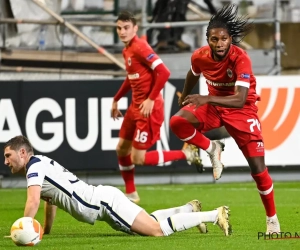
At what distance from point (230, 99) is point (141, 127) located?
448 centimetres

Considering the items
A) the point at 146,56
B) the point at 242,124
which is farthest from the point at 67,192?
the point at 146,56

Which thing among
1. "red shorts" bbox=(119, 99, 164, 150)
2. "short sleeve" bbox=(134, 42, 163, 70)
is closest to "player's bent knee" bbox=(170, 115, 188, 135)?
"short sleeve" bbox=(134, 42, 163, 70)

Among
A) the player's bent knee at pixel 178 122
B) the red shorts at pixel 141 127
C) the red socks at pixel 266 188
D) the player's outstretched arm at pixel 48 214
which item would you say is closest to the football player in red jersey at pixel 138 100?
the red shorts at pixel 141 127

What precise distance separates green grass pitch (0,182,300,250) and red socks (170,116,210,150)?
0.93 metres

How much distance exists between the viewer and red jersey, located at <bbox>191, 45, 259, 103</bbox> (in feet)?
30.1

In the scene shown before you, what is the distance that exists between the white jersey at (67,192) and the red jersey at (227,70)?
1747 mm

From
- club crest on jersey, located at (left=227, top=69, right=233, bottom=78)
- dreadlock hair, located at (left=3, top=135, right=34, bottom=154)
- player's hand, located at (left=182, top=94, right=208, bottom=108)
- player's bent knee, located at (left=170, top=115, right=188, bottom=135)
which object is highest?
club crest on jersey, located at (left=227, top=69, right=233, bottom=78)

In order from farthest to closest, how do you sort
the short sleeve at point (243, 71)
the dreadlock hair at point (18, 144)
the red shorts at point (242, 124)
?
the red shorts at point (242, 124) < the short sleeve at point (243, 71) < the dreadlock hair at point (18, 144)

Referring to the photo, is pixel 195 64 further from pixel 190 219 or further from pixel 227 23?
pixel 190 219

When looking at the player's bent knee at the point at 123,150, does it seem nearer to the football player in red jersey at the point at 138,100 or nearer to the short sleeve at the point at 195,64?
the football player in red jersey at the point at 138,100

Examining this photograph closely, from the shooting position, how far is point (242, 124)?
946 cm

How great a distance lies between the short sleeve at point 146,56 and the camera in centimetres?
1311

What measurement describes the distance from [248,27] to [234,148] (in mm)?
6411

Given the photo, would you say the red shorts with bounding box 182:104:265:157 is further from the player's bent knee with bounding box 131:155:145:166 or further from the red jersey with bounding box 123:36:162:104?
the player's bent knee with bounding box 131:155:145:166
